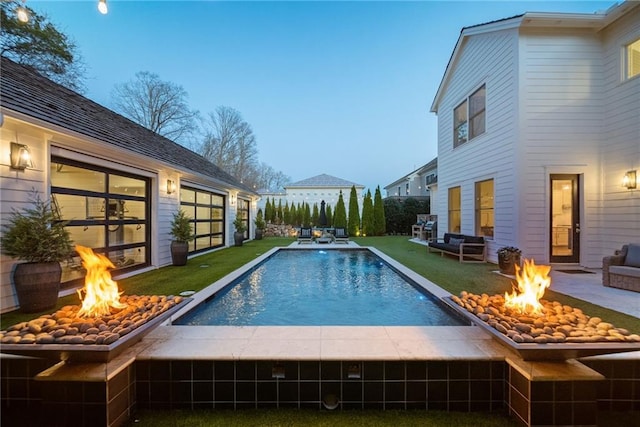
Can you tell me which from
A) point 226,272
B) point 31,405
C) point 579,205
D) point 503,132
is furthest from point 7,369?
point 579,205

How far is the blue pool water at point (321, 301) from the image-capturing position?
4.05m

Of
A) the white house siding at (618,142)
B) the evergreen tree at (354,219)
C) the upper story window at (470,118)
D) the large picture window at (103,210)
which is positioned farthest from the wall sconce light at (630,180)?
the evergreen tree at (354,219)

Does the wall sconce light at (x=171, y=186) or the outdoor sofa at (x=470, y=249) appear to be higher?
the wall sconce light at (x=171, y=186)

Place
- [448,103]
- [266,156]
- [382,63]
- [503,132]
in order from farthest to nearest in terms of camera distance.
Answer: [266,156] → [382,63] → [448,103] → [503,132]

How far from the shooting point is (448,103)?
38.0ft

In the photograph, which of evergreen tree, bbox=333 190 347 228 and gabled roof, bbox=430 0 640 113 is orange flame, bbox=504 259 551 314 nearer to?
gabled roof, bbox=430 0 640 113

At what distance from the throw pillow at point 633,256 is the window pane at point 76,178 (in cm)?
1043

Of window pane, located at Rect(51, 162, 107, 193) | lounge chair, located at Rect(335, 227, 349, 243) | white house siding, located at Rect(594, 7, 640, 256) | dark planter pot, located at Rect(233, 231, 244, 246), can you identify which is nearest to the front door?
white house siding, located at Rect(594, 7, 640, 256)

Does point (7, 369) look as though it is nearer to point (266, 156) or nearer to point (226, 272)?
point (226, 272)

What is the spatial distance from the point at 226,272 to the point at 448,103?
1034 cm

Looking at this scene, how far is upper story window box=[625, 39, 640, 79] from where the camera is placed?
666 centimetres

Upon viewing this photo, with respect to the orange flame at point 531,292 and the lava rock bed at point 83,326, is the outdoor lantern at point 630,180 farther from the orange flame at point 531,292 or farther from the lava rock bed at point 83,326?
the lava rock bed at point 83,326

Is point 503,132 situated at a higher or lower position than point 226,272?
higher

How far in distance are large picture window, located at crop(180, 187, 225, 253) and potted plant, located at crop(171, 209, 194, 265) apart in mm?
1434
